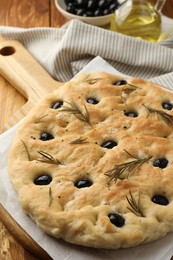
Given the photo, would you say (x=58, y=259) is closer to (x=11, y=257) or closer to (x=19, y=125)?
(x=11, y=257)

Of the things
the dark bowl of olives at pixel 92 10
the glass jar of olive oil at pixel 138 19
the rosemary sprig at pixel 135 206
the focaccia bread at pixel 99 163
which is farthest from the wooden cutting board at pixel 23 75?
the rosemary sprig at pixel 135 206

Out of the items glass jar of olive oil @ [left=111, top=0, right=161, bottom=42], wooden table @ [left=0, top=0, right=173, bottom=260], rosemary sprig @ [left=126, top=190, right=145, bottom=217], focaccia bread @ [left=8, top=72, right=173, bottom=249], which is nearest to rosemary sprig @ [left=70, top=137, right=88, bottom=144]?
focaccia bread @ [left=8, top=72, right=173, bottom=249]

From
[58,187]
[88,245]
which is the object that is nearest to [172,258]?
[88,245]

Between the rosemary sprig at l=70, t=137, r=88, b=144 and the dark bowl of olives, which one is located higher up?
the rosemary sprig at l=70, t=137, r=88, b=144

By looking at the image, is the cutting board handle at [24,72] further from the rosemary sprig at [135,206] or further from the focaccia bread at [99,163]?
the rosemary sprig at [135,206]

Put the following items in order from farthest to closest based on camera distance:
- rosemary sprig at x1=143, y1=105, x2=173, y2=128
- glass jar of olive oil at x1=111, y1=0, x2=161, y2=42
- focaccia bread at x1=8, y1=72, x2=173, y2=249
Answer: glass jar of olive oil at x1=111, y1=0, x2=161, y2=42, rosemary sprig at x1=143, y1=105, x2=173, y2=128, focaccia bread at x1=8, y1=72, x2=173, y2=249

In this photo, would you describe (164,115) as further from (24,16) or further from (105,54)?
(24,16)

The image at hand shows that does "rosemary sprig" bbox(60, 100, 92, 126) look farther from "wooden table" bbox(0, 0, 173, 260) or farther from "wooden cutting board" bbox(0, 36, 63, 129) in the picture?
"wooden table" bbox(0, 0, 173, 260)
